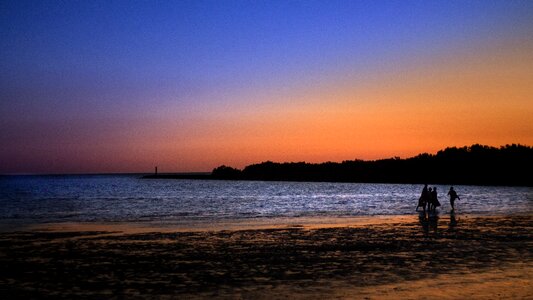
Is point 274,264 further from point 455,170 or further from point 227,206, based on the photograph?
point 455,170

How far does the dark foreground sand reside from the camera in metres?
11.2

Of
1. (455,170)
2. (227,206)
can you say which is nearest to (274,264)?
(227,206)

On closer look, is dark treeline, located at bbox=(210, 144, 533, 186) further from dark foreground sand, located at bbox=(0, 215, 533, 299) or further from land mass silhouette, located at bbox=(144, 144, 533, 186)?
dark foreground sand, located at bbox=(0, 215, 533, 299)

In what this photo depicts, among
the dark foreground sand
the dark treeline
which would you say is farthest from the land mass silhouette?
the dark foreground sand

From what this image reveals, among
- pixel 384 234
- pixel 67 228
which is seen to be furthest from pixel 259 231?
pixel 67 228

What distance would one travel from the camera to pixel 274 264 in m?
14.5

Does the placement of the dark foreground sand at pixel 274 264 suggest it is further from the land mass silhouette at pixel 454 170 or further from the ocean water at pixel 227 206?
the land mass silhouette at pixel 454 170

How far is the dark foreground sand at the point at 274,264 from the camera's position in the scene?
1116cm

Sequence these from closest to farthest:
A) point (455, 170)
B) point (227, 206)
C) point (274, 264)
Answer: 1. point (274, 264)
2. point (227, 206)
3. point (455, 170)

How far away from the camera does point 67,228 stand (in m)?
26.5

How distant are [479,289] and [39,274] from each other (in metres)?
11.1

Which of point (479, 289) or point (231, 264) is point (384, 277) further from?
point (231, 264)

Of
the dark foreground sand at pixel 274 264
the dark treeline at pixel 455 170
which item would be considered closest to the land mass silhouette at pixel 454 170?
the dark treeline at pixel 455 170

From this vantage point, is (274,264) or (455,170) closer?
(274,264)
